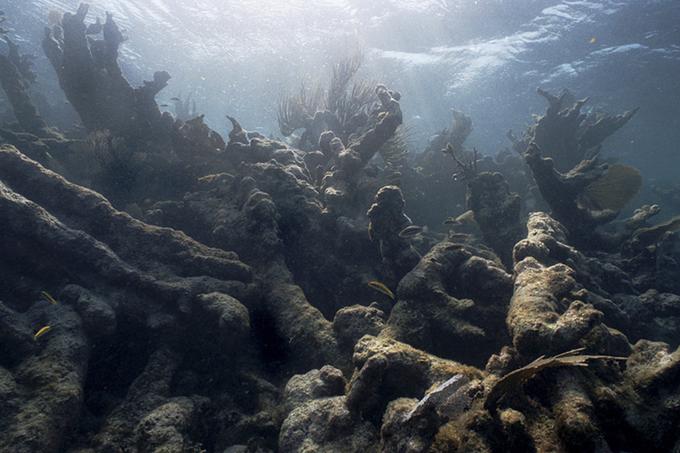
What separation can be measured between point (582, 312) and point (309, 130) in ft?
30.1

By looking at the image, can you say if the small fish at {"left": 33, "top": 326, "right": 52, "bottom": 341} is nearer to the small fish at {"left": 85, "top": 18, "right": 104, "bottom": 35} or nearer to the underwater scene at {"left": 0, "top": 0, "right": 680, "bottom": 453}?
the underwater scene at {"left": 0, "top": 0, "right": 680, "bottom": 453}

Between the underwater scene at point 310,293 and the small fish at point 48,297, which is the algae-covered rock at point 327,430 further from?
the small fish at point 48,297

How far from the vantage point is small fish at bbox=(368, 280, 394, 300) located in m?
5.26

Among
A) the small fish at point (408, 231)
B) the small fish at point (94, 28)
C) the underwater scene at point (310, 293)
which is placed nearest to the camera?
the underwater scene at point (310, 293)

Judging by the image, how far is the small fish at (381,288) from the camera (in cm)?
526

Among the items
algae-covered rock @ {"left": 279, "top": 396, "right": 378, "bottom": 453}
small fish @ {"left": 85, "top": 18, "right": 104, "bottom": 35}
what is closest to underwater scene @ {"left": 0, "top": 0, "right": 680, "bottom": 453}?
algae-covered rock @ {"left": 279, "top": 396, "right": 378, "bottom": 453}

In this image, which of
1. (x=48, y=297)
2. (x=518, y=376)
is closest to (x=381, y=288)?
(x=518, y=376)

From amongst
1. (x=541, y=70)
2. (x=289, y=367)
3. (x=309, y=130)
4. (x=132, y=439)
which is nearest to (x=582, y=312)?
(x=289, y=367)

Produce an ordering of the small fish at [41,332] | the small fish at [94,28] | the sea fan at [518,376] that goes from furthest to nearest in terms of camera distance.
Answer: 1. the small fish at [94,28]
2. the small fish at [41,332]
3. the sea fan at [518,376]

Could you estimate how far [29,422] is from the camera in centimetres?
312

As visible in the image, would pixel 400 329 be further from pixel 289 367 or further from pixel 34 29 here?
pixel 34 29

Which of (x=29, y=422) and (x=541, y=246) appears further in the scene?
(x=541, y=246)

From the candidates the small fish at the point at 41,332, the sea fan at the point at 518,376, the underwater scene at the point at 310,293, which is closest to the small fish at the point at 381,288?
the underwater scene at the point at 310,293

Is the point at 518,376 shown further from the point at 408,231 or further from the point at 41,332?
the point at 41,332
